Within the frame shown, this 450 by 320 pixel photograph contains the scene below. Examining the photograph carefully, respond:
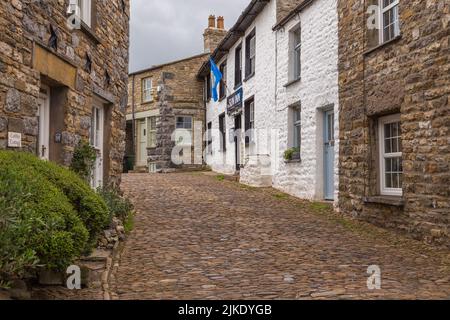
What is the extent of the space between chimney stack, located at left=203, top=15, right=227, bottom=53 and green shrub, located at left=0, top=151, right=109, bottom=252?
2035 centimetres

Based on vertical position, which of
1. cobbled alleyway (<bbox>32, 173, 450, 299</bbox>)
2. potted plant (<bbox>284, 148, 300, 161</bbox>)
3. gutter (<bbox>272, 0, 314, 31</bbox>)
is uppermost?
gutter (<bbox>272, 0, 314, 31</bbox>)

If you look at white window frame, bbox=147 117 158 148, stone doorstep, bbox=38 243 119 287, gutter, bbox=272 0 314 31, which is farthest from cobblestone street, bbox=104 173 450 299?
white window frame, bbox=147 117 158 148

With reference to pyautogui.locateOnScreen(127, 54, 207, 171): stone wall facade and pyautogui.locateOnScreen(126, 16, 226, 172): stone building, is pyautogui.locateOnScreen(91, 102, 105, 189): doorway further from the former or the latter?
pyautogui.locateOnScreen(127, 54, 207, 171): stone wall facade

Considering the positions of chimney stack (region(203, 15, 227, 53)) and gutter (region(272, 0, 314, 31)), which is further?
chimney stack (region(203, 15, 227, 53))

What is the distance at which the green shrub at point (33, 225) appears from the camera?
3715mm

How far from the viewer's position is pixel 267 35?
614 inches

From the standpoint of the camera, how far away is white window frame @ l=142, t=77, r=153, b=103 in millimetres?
26219

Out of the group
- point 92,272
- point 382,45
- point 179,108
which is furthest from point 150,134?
point 92,272

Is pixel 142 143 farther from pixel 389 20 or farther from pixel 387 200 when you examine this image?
pixel 387 200

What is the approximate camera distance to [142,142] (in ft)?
89.4

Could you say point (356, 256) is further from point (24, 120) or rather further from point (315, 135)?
point (315, 135)

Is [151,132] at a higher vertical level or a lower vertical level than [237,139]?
higher

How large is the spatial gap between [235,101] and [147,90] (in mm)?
8783

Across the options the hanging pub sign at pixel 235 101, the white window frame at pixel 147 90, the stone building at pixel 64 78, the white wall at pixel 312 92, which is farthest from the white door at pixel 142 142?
the stone building at pixel 64 78
